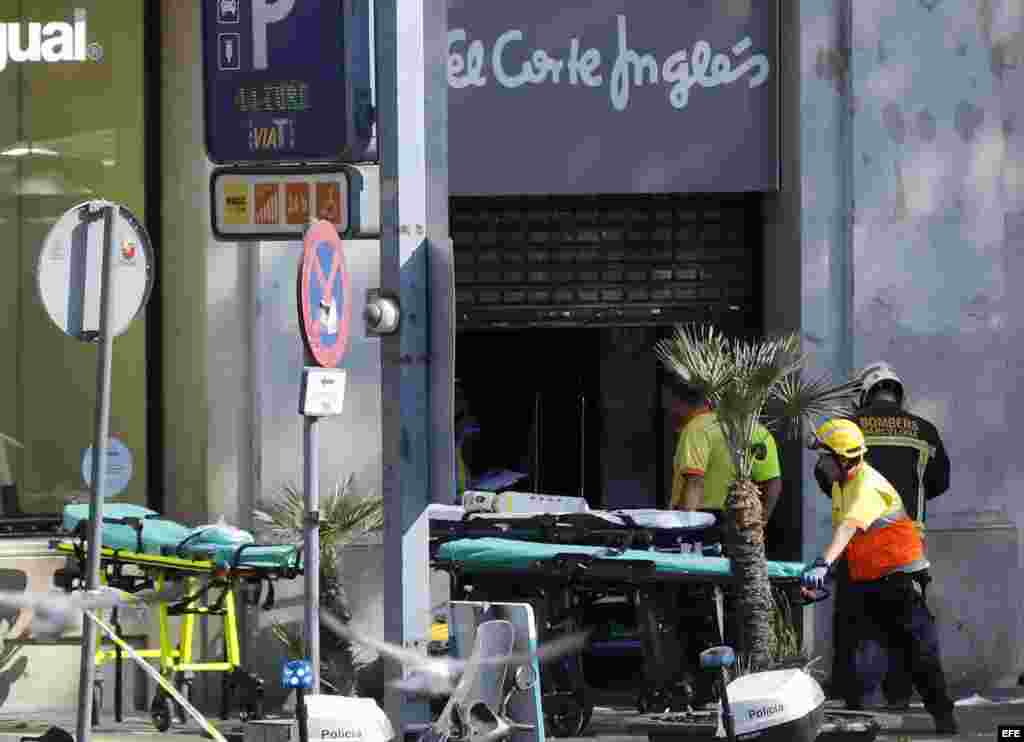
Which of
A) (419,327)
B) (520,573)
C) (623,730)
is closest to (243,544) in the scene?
(520,573)

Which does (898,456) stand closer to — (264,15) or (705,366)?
(705,366)

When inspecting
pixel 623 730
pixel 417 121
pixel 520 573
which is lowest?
pixel 623 730

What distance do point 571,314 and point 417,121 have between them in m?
5.82

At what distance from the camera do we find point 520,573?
1154cm

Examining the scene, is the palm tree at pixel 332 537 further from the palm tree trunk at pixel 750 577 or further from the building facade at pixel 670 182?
the palm tree trunk at pixel 750 577

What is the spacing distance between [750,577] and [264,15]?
4.24m

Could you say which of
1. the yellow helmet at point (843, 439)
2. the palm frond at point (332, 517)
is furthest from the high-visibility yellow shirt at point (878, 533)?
the palm frond at point (332, 517)

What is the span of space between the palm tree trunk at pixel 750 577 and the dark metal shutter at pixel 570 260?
2410mm

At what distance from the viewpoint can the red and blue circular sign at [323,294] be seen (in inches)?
330

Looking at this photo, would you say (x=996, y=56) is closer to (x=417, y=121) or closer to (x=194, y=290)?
(x=194, y=290)

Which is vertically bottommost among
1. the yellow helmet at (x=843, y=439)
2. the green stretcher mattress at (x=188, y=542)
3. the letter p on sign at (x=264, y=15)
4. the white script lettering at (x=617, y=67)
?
the green stretcher mattress at (x=188, y=542)

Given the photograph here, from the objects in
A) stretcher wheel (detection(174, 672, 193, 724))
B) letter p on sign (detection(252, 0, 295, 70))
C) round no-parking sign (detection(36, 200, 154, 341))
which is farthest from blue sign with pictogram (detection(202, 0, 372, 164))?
stretcher wheel (detection(174, 672, 193, 724))

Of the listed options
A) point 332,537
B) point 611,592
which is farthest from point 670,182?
point 332,537

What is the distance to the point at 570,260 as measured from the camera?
1350cm
